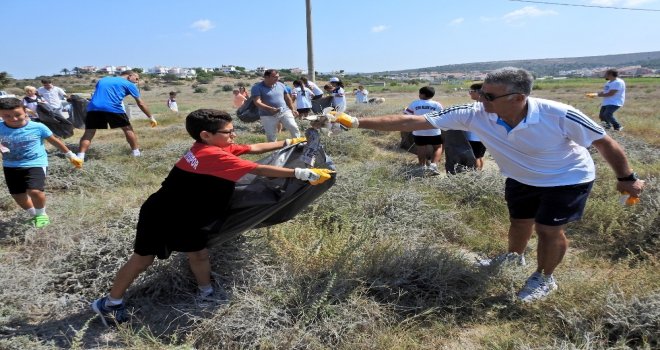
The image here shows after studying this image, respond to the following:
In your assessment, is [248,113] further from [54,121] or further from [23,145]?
[23,145]

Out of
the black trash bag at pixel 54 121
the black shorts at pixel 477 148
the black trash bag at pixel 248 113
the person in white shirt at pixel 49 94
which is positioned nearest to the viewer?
the black shorts at pixel 477 148

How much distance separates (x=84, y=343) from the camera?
240cm

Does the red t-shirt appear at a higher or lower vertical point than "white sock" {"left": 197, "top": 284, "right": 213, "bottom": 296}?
higher

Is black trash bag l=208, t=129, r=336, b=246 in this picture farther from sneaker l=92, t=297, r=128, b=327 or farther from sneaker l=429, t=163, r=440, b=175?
sneaker l=429, t=163, r=440, b=175

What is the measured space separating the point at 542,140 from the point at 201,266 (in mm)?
2078

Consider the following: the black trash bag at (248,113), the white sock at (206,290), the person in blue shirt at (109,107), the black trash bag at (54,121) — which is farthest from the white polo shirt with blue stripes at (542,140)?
the black trash bag at (54,121)

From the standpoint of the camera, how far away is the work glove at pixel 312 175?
96.8 inches

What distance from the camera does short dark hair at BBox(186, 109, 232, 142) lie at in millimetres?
2404

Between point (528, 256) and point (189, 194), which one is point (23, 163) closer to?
point (189, 194)

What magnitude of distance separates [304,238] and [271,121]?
4052 millimetres

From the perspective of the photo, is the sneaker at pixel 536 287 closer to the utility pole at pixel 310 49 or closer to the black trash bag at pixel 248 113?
the black trash bag at pixel 248 113

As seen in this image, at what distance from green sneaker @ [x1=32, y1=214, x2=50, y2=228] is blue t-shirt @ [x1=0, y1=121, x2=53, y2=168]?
463 mm

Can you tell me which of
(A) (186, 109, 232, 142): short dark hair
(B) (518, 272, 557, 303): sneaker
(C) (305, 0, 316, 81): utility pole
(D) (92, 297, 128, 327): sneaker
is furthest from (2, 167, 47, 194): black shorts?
(C) (305, 0, 316, 81): utility pole

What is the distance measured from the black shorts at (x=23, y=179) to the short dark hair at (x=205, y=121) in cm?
234
